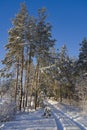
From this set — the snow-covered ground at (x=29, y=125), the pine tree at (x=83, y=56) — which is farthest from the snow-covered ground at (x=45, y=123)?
the pine tree at (x=83, y=56)

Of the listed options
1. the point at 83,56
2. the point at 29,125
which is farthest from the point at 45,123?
the point at 83,56

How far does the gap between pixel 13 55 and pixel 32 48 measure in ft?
10.7

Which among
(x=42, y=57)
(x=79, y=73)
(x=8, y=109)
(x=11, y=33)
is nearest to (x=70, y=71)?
(x=79, y=73)

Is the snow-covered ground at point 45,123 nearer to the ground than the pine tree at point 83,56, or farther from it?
nearer to the ground

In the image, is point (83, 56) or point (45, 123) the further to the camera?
point (83, 56)

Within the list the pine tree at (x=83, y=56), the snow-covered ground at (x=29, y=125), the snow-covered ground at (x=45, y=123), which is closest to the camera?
the snow-covered ground at (x=29, y=125)

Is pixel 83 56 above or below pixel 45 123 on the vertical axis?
above

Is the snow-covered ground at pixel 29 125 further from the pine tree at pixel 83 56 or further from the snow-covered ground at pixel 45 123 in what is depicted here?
the pine tree at pixel 83 56

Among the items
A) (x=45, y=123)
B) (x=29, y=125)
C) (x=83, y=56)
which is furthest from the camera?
(x=83, y=56)

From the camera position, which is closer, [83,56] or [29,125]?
[29,125]

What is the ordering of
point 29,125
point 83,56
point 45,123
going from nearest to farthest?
point 29,125 → point 45,123 → point 83,56

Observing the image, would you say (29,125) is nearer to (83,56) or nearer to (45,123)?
(45,123)

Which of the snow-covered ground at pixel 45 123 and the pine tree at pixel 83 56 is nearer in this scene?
the snow-covered ground at pixel 45 123

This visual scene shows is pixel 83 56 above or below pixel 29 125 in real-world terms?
above
